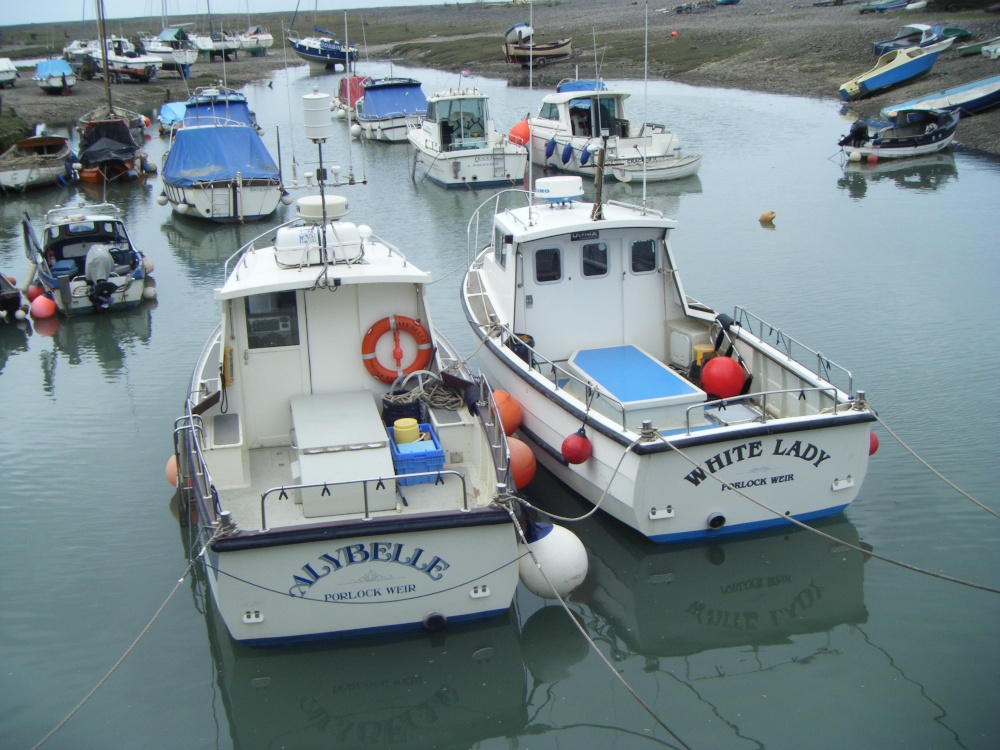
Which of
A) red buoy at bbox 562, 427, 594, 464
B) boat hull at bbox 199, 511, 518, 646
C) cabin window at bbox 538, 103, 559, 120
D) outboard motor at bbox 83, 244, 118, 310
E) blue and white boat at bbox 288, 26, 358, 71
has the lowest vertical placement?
boat hull at bbox 199, 511, 518, 646

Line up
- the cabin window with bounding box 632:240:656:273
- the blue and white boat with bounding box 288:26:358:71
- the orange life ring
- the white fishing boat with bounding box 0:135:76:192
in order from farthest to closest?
the blue and white boat with bounding box 288:26:358:71 → the white fishing boat with bounding box 0:135:76:192 → the cabin window with bounding box 632:240:656:273 → the orange life ring

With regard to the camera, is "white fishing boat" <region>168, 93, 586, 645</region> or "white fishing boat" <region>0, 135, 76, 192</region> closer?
"white fishing boat" <region>168, 93, 586, 645</region>

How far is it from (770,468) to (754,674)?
2063 mm

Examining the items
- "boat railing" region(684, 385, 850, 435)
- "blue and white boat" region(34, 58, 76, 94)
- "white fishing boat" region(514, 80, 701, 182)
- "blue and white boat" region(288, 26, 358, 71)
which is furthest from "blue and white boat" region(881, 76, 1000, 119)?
"blue and white boat" region(288, 26, 358, 71)

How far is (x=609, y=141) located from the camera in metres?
27.6

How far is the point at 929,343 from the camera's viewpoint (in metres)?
15.2

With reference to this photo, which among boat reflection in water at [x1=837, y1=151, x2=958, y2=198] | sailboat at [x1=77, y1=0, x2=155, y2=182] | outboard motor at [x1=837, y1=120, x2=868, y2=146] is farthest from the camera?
sailboat at [x1=77, y1=0, x2=155, y2=182]

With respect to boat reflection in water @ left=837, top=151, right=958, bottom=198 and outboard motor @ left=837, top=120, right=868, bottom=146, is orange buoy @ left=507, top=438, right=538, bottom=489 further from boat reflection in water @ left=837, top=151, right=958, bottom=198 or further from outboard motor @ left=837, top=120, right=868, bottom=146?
outboard motor @ left=837, top=120, right=868, bottom=146

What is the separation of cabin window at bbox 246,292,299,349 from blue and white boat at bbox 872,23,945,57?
4082cm

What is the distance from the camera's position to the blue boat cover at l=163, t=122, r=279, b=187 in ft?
82.4

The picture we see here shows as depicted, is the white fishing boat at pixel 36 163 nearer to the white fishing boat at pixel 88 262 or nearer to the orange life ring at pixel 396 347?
the white fishing boat at pixel 88 262

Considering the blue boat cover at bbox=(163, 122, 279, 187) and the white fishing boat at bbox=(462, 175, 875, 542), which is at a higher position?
the blue boat cover at bbox=(163, 122, 279, 187)

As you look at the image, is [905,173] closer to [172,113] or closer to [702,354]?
[702,354]

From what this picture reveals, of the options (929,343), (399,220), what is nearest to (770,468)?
(929,343)
